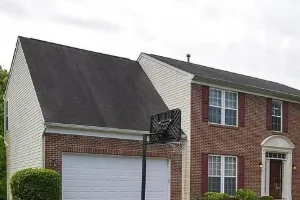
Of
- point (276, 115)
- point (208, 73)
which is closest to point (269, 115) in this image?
point (276, 115)

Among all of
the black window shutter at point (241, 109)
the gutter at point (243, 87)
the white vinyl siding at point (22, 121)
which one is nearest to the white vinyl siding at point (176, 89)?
the gutter at point (243, 87)

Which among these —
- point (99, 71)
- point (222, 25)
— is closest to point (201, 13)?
point (222, 25)

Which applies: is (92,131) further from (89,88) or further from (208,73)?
(208,73)

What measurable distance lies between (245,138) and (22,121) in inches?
345

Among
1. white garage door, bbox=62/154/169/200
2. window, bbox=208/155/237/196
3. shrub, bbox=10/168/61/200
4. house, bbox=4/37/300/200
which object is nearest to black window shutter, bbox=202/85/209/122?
house, bbox=4/37/300/200

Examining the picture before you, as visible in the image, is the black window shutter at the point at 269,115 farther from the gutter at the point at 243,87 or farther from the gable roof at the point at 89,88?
the gable roof at the point at 89,88

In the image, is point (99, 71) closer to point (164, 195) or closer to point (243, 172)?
point (164, 195)

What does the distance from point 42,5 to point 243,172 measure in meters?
10.2

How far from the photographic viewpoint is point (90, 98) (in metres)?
16.3

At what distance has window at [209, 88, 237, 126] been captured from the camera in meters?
17.6

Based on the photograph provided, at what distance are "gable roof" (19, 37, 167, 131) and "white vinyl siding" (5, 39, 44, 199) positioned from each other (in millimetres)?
428

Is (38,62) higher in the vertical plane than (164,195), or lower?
higher

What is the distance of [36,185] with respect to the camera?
12.7 meters

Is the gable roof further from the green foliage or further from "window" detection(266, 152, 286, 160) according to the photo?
"window" detection(266, 152, 286, 160)
